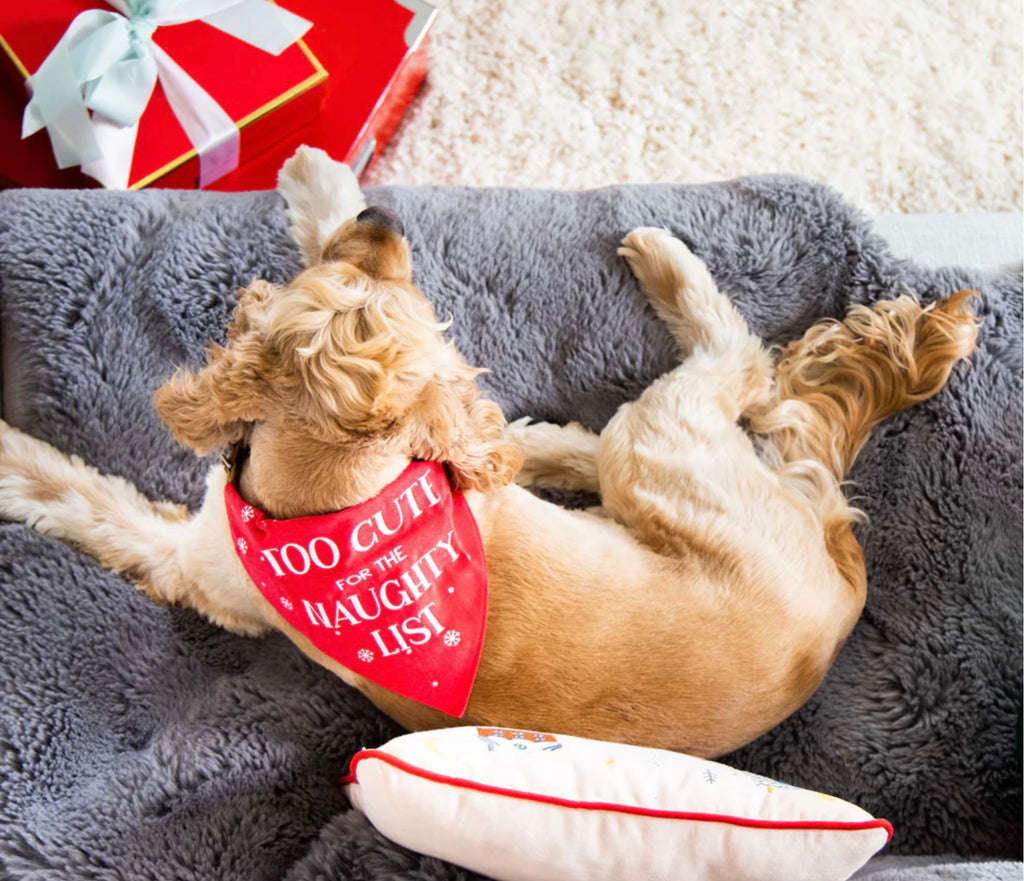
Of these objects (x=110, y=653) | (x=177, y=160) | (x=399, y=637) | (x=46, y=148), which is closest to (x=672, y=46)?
(x=177, y=160)

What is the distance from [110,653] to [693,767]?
1.09 m

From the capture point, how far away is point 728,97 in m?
2.62

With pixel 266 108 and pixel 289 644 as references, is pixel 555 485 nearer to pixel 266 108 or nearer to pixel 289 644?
pixel 289 644

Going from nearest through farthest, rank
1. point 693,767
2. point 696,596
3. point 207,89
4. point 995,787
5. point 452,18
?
point 693,767 → point 696,596 → point 995,787 → point 207,89 → point 452,18

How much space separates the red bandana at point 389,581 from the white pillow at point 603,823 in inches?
5.7

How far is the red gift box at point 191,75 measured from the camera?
2.01 metres

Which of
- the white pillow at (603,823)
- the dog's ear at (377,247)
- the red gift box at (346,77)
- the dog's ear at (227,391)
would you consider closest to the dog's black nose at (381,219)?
the dog's ear at (377,247)

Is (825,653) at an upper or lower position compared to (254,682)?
upper

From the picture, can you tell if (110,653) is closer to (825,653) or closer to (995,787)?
(825,653)

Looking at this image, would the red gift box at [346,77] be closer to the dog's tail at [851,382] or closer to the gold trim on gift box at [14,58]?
the gold trim on gift box at [14,58]

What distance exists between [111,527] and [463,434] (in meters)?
0.83

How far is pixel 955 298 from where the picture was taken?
1.81 meters

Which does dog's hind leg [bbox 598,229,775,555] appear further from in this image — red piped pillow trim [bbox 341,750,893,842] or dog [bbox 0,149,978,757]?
red piped pillow trim [bbox 341,750,893,842]

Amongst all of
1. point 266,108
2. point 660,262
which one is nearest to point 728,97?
point 660,262
